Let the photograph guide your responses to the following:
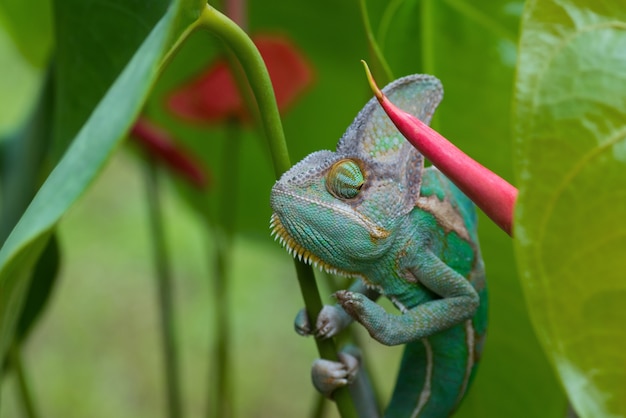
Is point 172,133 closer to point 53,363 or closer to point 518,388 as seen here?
point 518,388

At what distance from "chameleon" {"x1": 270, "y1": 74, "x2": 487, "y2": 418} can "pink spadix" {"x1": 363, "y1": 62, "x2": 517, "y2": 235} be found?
0.34ft

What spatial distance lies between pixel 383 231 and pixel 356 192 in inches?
1.1

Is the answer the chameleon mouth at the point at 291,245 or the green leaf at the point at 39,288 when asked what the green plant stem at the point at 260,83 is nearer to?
the chameleon mouth at the point at 291,245

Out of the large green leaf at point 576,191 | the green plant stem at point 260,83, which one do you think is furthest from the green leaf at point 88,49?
the large green leaf at point 576,191

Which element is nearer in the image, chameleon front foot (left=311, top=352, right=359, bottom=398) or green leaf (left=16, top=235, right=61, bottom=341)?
chameleon front foot (left=311, top=352, right=359, bottom=398)

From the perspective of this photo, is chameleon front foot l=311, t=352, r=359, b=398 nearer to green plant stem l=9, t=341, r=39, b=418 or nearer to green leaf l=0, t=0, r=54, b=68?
green plant stem l=9, t=341, r=39, b=418

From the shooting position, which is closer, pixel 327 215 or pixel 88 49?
pixel 327 215

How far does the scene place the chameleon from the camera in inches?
19.6

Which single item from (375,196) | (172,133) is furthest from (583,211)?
(172,133)

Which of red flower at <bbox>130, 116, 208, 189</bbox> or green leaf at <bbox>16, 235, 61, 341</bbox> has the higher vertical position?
red flower at <bbox>130, 116, 208, 189</bbox>

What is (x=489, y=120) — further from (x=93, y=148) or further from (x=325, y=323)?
(x=93, y=148)

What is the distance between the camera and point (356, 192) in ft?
1.67

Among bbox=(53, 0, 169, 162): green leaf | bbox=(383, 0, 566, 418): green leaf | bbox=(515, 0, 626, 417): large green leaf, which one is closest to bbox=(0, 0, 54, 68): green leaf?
bbox=(53, 0, 169, 162): green leaf

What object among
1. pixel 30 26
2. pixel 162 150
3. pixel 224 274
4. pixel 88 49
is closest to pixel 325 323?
pixel 88 49
